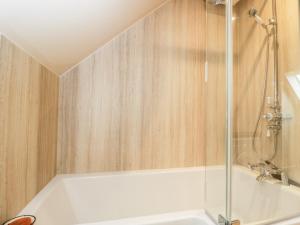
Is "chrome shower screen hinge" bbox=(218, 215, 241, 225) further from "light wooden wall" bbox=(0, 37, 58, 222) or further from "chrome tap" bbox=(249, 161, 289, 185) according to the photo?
"light wooden wall" bbox=(0, 37, 58, 222)

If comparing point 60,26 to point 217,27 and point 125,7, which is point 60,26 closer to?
point 125,7

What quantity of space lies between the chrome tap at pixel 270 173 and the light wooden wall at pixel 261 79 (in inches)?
1.9

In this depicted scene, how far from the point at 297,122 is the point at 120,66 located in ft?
4.83

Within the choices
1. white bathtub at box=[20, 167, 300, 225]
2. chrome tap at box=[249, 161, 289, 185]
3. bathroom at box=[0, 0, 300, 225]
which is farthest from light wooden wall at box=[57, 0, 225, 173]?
chrome tap at box=[249, 161, 289, 185]

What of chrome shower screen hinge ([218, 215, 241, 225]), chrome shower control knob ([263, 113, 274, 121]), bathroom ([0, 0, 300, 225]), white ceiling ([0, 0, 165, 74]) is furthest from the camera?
chrome shower control knob ([263, 113, 274, 121])

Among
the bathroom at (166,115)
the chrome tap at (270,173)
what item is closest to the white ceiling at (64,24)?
the bathroom at (166,115)

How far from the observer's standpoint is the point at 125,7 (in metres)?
1.29

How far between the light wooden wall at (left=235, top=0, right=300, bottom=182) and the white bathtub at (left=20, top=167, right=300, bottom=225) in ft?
0.74

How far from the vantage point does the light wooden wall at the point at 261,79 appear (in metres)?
1.44

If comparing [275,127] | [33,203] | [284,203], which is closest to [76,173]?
[33,203]

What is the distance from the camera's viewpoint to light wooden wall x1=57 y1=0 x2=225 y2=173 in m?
1.61

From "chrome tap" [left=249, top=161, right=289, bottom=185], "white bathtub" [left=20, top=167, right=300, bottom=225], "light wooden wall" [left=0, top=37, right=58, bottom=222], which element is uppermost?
"light wooden wall" [left=0, top=37, right=58, bottom=222]

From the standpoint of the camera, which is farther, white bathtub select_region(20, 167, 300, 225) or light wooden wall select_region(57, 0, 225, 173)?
light wooden wall select_region(57, 0, 225, 173)

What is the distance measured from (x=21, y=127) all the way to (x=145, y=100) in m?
Answer: 1.00
